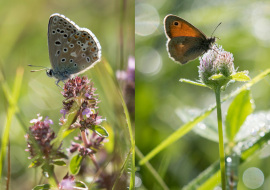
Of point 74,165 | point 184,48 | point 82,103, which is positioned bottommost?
point 74,165

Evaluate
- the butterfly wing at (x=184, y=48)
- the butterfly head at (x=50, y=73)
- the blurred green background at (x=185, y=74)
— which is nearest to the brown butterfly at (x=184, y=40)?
the butterfly wing at (x=184, y=48)

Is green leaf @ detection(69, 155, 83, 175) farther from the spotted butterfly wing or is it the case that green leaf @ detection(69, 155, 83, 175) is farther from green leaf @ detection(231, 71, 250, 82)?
green leaf @ detection(231, 71, 250, 82)

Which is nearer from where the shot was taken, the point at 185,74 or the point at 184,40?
the point at 184,40

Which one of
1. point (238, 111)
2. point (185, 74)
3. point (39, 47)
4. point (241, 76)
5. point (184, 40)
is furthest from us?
point (39, 47)

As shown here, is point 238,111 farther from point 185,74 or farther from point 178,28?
point 185,74

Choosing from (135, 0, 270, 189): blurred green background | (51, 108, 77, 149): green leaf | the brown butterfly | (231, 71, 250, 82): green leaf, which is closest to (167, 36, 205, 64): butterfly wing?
the brown butterfly

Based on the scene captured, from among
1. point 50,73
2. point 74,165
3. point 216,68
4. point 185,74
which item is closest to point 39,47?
point 185,74
